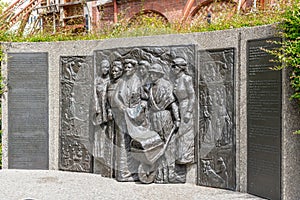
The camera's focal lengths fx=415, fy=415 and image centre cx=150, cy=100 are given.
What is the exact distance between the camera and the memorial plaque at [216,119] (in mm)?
6715

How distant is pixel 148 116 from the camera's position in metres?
7.29

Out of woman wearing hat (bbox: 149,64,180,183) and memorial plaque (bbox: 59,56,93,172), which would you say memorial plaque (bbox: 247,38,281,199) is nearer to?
woman wearing hat (bbox: 149,64,180,183)

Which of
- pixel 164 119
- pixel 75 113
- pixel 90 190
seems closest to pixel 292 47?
pixel 164 119

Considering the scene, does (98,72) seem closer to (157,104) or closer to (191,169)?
(157,104)

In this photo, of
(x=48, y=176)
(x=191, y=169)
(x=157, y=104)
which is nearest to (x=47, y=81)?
(x=48, y=176)

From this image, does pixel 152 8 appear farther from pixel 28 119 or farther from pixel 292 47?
pixel 292 47

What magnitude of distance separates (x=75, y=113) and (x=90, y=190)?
1.99 m

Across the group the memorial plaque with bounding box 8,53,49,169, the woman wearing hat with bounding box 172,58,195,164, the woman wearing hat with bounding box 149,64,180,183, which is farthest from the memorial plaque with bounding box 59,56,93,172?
the woman wearing hat with bounding box 172,58,195,164

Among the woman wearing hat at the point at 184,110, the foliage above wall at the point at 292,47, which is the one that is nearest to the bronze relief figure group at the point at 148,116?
the woman wearing hat at the point at 184,110

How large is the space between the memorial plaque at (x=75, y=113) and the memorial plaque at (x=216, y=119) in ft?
7.47

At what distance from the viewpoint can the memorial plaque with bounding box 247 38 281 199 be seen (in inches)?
228

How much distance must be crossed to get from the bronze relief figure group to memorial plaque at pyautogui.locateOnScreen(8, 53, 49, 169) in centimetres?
153

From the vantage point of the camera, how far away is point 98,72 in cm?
784

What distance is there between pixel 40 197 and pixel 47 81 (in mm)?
2926
